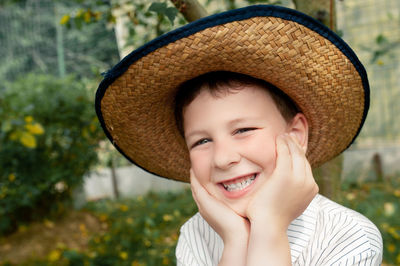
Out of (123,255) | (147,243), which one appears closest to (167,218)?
(147,243)

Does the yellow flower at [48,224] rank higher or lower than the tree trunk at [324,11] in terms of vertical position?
lower

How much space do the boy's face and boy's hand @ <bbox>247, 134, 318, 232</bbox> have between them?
0.18ft

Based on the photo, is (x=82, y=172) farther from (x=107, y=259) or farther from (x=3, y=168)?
(x=107, y=259)

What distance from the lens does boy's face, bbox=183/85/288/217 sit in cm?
131

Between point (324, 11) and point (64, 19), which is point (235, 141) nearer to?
point (324, 11)

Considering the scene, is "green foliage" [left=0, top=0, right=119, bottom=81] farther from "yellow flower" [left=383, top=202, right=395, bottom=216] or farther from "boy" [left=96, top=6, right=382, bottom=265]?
"boy" [left=96, top=6, right=382, bottom=265]

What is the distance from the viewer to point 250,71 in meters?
1.34

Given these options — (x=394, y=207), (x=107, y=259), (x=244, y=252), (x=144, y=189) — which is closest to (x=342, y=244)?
(x=244, y=252)

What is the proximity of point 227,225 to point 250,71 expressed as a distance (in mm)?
535

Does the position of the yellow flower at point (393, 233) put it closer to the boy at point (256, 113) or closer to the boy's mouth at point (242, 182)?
the boy at point (256, 113)

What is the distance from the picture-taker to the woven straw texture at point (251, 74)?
1205 millimetres

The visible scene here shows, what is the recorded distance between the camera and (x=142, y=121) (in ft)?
5.32

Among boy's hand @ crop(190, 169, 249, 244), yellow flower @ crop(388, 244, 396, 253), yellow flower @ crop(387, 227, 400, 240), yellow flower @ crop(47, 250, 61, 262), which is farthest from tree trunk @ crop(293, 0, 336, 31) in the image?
yellow flower @ crop(47, 250, 61, 262)

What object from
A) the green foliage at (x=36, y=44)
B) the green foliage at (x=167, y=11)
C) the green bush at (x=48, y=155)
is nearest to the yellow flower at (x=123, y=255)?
the green bush at (x=48, y=155)
